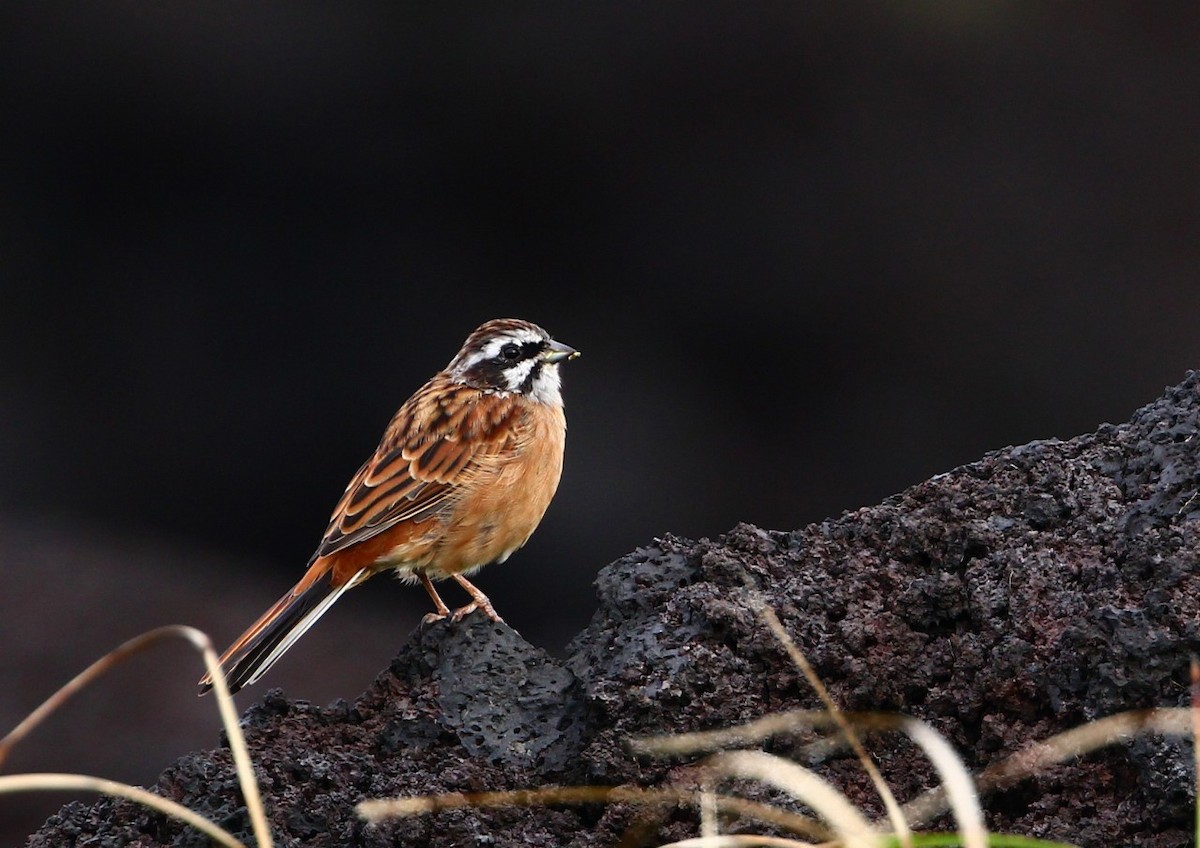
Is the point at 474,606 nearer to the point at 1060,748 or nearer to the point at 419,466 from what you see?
the point at 419,466

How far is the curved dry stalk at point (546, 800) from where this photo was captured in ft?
10.4

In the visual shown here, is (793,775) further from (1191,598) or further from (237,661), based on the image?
(237,661)

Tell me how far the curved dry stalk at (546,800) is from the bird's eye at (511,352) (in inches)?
117

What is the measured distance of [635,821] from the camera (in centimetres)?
330

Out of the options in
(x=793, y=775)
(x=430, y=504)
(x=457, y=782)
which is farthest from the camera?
(x=430, y=504)

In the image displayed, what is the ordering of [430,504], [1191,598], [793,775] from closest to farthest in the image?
1. [793,775]
2. [1191,598]
3. [430,504]

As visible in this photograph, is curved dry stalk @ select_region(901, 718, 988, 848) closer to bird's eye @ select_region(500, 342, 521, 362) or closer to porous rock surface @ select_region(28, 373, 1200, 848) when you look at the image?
porous rock surface @ select_region(28, 373, 1200, 848)

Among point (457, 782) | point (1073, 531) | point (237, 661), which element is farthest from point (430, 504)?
point (1073, 531)

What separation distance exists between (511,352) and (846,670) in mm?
3017

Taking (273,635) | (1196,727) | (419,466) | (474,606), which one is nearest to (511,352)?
(419,466)

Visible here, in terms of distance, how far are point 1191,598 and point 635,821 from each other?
1241mm

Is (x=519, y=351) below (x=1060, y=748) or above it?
above

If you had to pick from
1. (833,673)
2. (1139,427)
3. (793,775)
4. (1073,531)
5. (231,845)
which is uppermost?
(1139,427)

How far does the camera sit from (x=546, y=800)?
345cm
